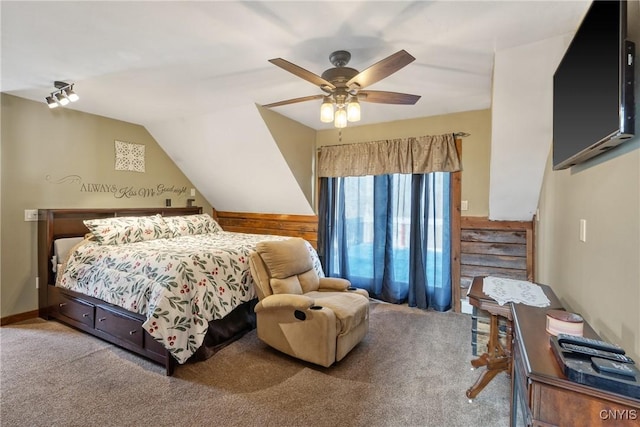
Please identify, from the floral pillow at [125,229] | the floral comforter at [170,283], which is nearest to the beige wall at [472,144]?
the floral comforter at [170,283]

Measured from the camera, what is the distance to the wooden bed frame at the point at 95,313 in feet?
7.98

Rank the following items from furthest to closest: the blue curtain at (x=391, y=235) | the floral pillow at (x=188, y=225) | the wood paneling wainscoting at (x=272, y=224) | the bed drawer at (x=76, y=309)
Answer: the wood paneling wainscoting at (x=272, y=224)
the floral pillow at (x=188, y=225)
the blue curtain at (x=391, y=235)
the bed drawer at (x=76, y=309)

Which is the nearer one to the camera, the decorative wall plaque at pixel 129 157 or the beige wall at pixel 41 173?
the beige wall at pixel 41 173

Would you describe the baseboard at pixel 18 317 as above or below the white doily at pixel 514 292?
below

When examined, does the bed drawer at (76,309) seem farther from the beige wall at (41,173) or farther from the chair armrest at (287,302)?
the chair armrest at (287,302)

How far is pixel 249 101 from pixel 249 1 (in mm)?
1679

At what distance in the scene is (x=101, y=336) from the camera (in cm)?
278

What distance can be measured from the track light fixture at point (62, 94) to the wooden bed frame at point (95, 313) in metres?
1.15

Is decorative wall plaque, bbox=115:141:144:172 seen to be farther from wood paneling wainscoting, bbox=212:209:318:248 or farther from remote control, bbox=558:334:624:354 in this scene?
remote control, bbox=558:334:624:354

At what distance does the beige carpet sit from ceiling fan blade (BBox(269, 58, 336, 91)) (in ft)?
6.75

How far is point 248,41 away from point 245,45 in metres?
0.06

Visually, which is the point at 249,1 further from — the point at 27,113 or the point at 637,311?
the point at 27,113

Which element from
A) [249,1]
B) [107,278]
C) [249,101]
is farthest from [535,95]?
[107,278]

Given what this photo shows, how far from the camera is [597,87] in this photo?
1.23m
